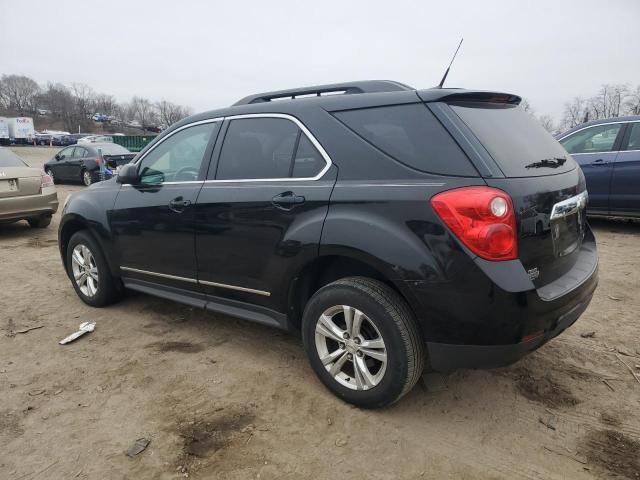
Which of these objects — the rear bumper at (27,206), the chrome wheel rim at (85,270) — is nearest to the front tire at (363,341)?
the chrome wheel rim at (85,270)

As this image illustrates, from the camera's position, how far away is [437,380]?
3.00 meters

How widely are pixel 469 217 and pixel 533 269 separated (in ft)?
1.40

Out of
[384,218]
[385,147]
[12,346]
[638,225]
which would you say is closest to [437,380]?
[384,218]

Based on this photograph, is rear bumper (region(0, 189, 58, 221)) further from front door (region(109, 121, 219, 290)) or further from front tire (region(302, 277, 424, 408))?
front tire (region(302, 277, 424, 408))

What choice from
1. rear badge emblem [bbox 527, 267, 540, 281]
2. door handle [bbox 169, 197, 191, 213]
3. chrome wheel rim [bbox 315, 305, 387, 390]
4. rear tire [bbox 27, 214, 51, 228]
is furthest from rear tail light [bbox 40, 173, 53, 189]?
rear badge emblem [bbox 527, 267, 540, 281]

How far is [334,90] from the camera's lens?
314cm

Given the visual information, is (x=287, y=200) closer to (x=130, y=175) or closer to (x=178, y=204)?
(x=178, y=204)

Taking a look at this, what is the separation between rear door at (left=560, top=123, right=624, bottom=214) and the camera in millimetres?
6996

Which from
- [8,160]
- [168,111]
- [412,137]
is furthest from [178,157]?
[168,111]

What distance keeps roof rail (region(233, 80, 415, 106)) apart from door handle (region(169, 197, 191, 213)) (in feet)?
2.85

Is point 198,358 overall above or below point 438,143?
below

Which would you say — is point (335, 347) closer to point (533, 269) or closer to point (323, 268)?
point (323, 268)

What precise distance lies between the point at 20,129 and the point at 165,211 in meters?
64.6

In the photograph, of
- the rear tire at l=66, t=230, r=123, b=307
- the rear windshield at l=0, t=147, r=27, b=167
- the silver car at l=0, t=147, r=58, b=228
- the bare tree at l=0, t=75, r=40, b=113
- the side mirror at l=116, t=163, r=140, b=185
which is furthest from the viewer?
the bare tree at l=0, t=75, r=40, b=113
